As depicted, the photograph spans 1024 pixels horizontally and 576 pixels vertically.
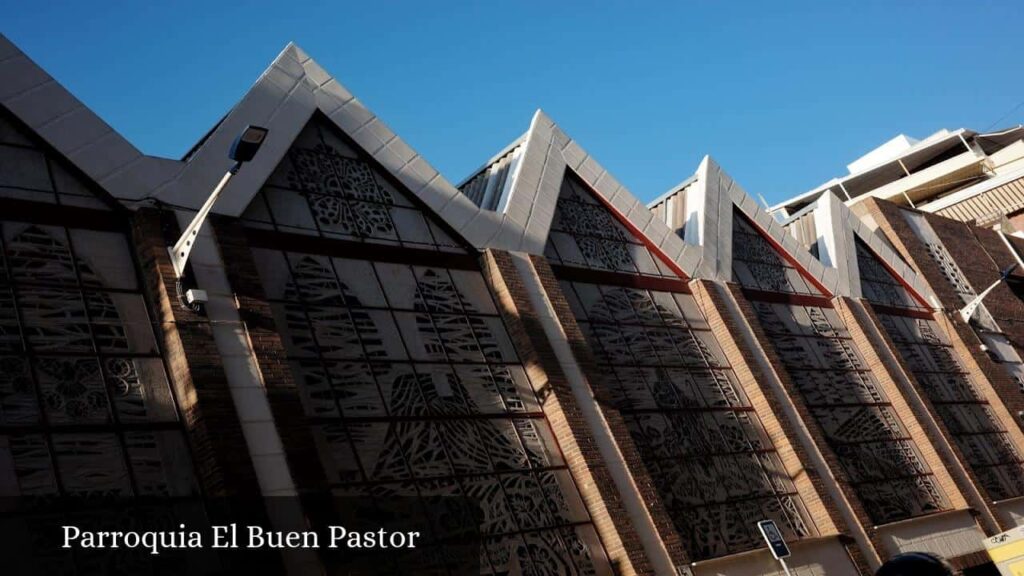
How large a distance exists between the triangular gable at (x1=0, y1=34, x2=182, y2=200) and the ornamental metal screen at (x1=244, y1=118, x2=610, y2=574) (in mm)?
1598

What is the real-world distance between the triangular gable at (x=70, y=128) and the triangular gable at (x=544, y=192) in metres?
5.50

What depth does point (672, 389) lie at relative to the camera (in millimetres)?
15789

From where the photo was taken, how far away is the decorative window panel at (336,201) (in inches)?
500

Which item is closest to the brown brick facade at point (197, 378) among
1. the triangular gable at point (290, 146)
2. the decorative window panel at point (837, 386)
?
the triangular gable at point (290, 146)

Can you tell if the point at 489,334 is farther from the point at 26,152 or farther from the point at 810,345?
the point at 810,345

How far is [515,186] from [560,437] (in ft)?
15.5

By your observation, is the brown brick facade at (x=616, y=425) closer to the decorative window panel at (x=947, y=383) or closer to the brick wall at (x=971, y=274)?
the decorative window panel at (x=947, y=383)

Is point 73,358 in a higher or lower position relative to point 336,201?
lower

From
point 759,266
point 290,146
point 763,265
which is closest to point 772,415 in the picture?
point 759,266

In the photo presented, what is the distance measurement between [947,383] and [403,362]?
1497cm

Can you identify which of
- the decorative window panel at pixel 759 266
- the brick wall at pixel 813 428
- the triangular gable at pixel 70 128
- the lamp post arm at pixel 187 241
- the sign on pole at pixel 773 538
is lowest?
the sign on pole at pixel 773 538

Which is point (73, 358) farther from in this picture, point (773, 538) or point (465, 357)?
point (773, 538)

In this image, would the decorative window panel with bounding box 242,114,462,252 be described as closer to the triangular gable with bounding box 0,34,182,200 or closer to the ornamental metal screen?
the ornamental metal screen

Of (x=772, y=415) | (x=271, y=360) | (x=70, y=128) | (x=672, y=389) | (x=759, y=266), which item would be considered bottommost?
(x=772, y=415)
